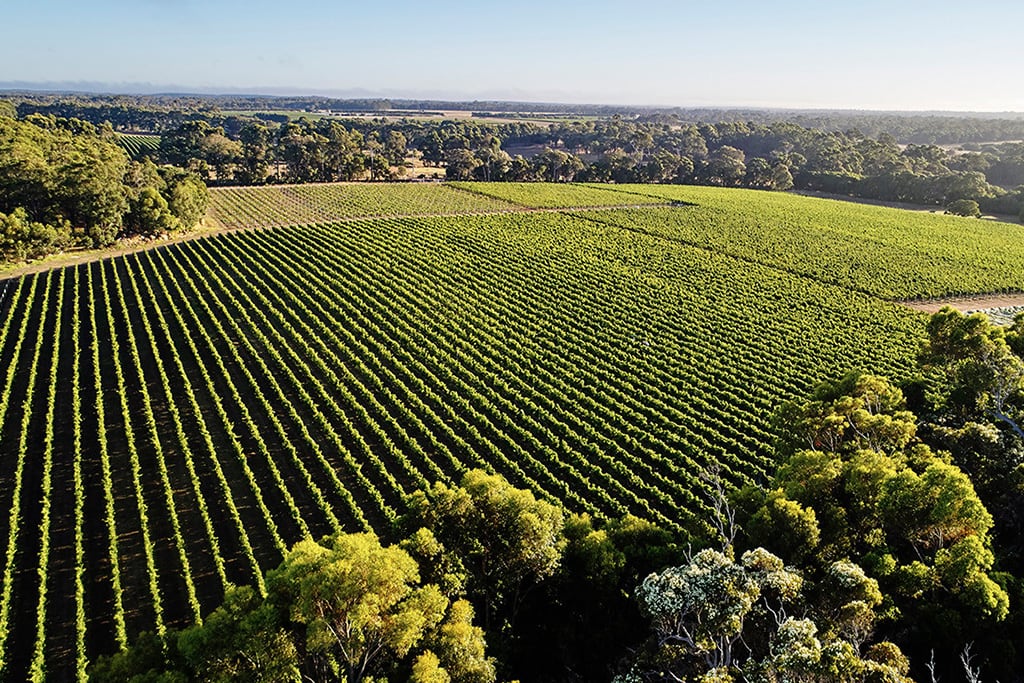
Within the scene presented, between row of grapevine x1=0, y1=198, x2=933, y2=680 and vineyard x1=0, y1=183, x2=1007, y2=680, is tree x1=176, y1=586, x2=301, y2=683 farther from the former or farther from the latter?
vineyard x1=0, y1=183, x2=1007, y2=680

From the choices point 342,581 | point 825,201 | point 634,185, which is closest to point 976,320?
point 342,581

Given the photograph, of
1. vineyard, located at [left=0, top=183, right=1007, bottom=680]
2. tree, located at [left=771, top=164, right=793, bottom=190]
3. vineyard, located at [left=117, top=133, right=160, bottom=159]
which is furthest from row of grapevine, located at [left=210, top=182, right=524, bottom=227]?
tree, located at [left=771, top=164, right=793, bottom=190]

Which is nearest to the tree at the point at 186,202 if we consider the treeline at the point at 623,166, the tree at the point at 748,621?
the treeline at the point at 623,166

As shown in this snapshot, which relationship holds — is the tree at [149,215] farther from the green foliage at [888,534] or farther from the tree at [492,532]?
the green foliage at [888,534]

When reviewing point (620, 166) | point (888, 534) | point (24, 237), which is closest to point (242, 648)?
point (888, 534)

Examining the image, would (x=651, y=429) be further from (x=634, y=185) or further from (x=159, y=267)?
(x=634, y=185)

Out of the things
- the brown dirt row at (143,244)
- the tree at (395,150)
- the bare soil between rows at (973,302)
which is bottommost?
the bare soil between rows at (973,302)

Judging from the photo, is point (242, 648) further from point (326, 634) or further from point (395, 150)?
point (395, 150)
